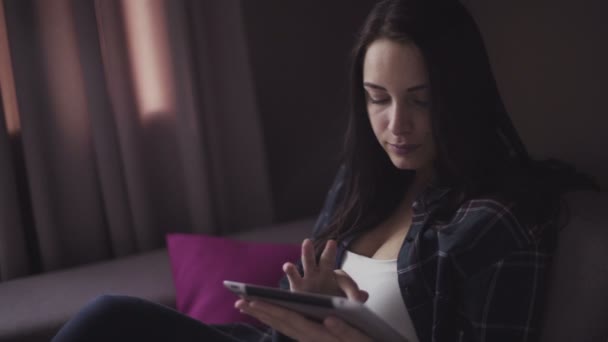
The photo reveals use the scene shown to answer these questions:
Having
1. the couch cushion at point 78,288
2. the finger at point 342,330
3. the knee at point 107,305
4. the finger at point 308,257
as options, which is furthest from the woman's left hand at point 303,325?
the couch cushion at point 78,288

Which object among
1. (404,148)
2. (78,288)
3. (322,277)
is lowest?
(78,288)

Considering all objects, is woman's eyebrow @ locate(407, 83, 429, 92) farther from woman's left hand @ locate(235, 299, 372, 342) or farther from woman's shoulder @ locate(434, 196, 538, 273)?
woman's left hand @ locate(235, 299, 372, 342)

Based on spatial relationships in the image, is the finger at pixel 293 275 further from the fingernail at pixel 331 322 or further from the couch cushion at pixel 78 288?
the couch cushion at pixel 78 288

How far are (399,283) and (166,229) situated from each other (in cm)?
94

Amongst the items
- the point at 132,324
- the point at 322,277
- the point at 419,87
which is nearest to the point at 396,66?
the point at 419,87

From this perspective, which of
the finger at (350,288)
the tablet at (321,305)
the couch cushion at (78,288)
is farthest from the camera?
the couch cushion at (78,288)

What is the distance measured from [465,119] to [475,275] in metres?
0.26

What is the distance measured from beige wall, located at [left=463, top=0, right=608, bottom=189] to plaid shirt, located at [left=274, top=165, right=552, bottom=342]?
1.10 ft

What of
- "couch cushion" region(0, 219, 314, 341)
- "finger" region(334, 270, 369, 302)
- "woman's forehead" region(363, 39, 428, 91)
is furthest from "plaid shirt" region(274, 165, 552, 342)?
"couch cushion" region(0, 219, 314, 341)

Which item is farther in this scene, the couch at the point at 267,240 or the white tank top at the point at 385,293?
the white tank top at the point at 385,293

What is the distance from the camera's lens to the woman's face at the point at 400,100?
1.01 m

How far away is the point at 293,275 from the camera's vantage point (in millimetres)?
974

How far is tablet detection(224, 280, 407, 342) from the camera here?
75 centimetres

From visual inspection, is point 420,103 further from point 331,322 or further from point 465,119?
point 331,322
